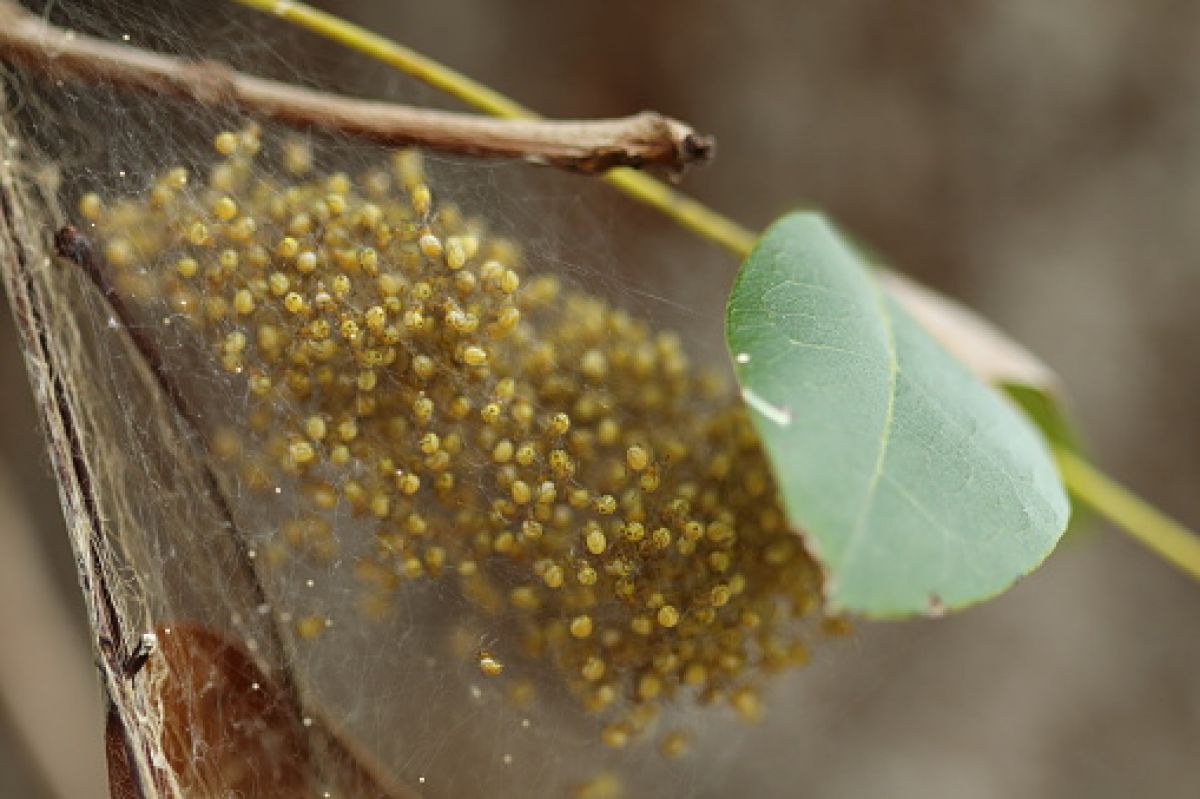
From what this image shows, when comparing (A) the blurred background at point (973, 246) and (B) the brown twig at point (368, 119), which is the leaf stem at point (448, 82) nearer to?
(B) the brown twig at point (368, 119)

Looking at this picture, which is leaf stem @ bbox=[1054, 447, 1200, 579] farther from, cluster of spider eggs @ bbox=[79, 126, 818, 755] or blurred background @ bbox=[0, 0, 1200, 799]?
cluster of spider eggs @ bbox=[79, 126, 818, 755]

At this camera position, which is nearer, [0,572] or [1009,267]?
[0,572]

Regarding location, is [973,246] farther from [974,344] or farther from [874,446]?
[874,446]

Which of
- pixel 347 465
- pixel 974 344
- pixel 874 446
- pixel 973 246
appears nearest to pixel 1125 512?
pixel 974 344

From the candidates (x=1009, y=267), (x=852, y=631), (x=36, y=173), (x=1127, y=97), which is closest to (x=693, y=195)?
(x=1009, y=267)

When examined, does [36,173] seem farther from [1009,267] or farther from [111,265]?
[1009,267]

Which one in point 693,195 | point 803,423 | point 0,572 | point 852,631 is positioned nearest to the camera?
point 803,423

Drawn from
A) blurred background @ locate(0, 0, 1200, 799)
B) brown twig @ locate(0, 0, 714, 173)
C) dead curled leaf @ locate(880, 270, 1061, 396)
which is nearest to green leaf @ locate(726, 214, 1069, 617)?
brown twig @ locate(0, 0, 714, 173)
